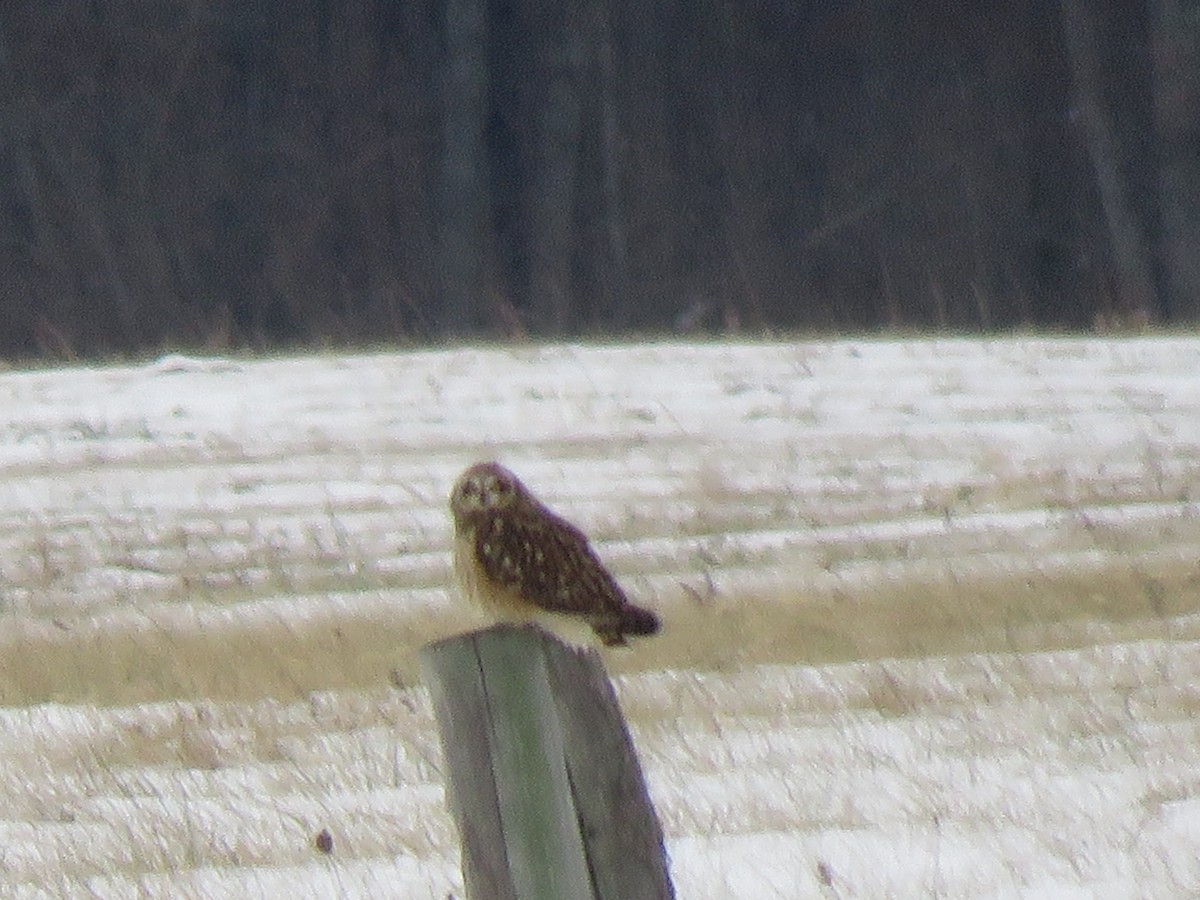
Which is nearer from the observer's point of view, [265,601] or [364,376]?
[265,601]

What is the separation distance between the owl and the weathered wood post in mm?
1149

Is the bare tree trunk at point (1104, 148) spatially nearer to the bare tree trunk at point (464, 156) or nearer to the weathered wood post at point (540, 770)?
the bare tree trunk at point (464, 156)

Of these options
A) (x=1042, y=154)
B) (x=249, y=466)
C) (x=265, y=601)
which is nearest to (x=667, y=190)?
(x=1042, y=154)

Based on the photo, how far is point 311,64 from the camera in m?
29.5

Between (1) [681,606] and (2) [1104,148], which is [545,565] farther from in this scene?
(2) [1104,148]

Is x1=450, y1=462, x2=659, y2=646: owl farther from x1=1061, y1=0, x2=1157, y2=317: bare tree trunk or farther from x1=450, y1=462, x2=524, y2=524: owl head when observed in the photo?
x1=1061, y1=0, x2=1157, y2=317: bare tree trunk

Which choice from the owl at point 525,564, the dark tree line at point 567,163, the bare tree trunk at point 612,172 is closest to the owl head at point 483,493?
the owl at point 525,564

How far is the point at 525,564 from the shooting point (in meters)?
5.69

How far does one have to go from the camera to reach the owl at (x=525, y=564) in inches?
218

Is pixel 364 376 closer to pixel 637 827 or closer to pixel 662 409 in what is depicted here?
pixel 662 409

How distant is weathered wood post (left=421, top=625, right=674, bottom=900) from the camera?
4.25 m

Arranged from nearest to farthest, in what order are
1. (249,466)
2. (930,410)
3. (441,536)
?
(441,536) < (249,466) < (930,410)

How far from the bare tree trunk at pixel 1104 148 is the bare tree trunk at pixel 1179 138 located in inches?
59.3

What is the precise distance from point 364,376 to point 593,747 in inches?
424
